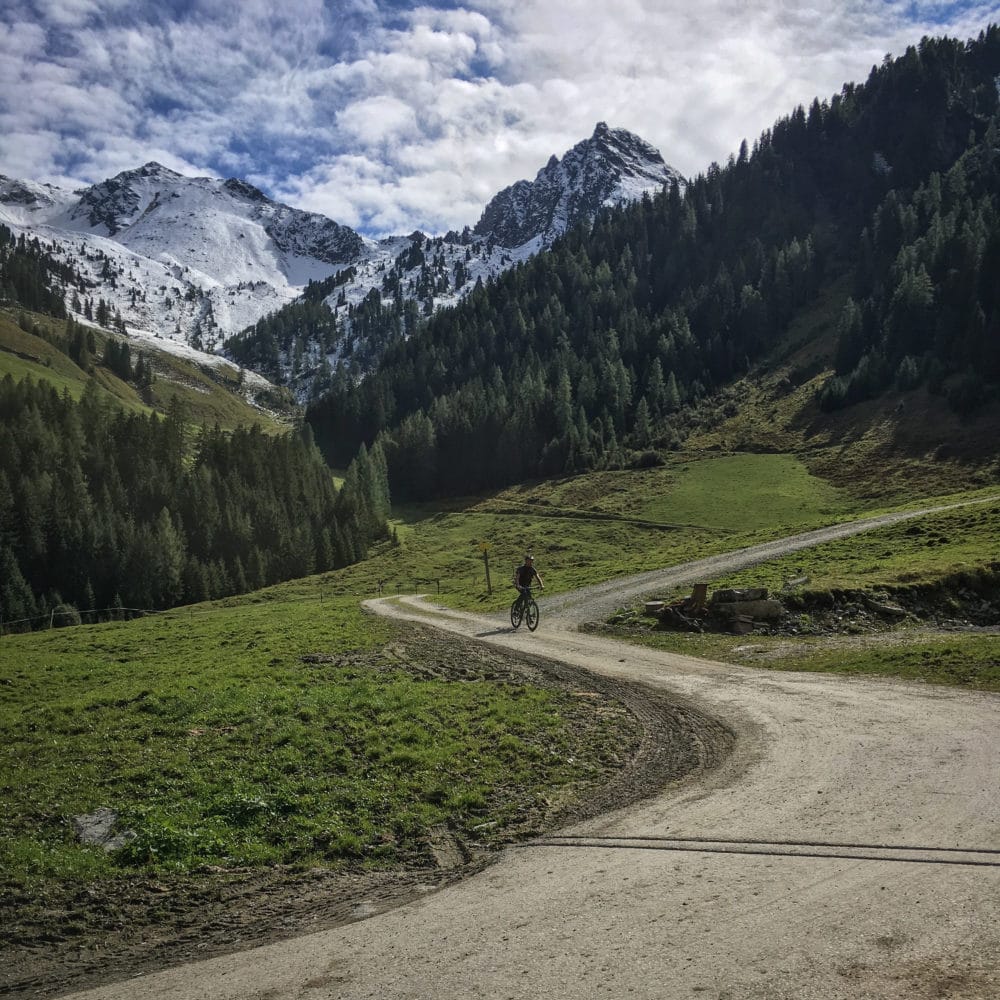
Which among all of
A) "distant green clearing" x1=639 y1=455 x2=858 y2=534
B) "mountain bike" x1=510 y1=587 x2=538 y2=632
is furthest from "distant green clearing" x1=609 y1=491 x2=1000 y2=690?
"distant green clearing" x1=639 y1=455 x2=858 y2=534

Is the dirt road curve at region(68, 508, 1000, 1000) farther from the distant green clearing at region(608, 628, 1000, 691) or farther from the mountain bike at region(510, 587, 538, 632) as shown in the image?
the mountain bike at region(510, 587, 538, 632)

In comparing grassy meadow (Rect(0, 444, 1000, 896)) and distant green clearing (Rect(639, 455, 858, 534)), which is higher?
distant green clearing (Rect(639, 455, 858, 534))

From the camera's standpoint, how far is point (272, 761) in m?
13.3

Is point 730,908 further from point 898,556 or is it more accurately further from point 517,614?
point 898,556

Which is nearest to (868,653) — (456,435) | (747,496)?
(747,496)

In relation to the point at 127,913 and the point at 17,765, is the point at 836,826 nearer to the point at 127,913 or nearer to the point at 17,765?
the point at 127,913

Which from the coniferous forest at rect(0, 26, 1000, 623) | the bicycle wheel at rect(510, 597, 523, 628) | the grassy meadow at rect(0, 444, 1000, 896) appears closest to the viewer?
the grassy meadow at rect(0, 444, 1000, 896)

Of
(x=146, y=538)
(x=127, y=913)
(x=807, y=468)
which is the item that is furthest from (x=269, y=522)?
(x=127, y=913)

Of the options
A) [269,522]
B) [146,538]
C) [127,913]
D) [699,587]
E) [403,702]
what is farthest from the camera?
[269,522]

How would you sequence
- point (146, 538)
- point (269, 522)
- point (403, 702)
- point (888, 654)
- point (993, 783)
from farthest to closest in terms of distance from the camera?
point (269, 522), point (146, 538), point (888, 654), point (403, 702), point (993, 783)

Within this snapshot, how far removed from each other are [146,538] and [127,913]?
105 m

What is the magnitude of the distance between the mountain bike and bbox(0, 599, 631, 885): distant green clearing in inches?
371

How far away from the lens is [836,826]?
8.91 m

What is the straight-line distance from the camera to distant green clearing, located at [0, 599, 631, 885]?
10.2m
